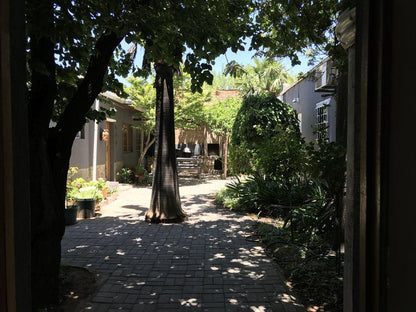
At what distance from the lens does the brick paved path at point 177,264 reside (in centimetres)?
379

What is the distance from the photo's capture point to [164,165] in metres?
7.94

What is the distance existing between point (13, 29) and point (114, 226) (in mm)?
6779

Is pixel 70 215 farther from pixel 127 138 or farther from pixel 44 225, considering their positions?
pixel 127 138

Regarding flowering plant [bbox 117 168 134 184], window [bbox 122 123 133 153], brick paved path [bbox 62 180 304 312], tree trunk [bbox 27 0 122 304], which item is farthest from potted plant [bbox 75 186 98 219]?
window [bbox 122 123 133 153]

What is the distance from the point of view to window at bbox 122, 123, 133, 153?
1606 centimetres

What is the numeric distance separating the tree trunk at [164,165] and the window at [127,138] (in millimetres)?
8528

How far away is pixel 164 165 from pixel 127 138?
9308mm

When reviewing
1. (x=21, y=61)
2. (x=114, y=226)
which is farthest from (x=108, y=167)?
(x=21, y=61)

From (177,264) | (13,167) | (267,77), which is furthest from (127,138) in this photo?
(267,77)

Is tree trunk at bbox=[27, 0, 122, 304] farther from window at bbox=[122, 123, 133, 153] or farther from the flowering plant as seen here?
window at bbox=[122, 123, 133, 153]

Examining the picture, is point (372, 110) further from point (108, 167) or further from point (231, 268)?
point (108, 167)

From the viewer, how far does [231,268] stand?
4871 millimetres

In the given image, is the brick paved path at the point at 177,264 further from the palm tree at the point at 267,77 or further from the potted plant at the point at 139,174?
the palm tree at the point at 267,77

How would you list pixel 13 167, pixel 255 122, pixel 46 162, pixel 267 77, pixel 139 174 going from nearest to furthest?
pixel 13 167 < pixel 46 162 < pixel 255 122 < pixel 139 174 < pixel 267 77
